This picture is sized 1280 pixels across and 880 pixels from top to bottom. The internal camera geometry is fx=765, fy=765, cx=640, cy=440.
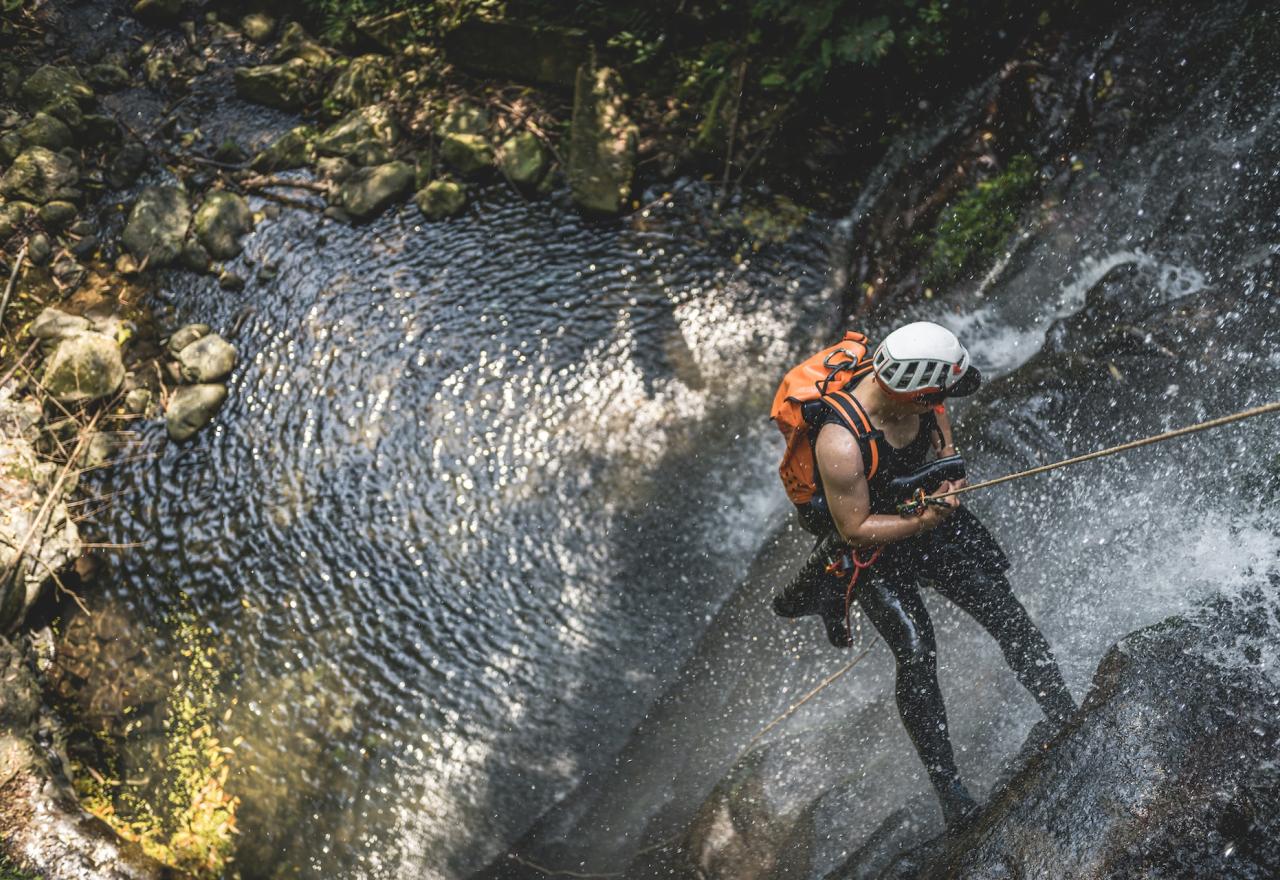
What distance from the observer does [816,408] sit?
3824 mm

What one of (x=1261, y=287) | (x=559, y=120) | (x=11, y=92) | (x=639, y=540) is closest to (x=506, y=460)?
(x=639, y=540)

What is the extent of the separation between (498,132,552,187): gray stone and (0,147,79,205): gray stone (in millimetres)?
4858

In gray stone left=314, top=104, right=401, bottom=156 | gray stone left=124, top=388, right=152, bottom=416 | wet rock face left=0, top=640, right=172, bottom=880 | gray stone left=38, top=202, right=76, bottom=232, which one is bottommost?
wet rock face left=0, top=640, right=172, bottom=880

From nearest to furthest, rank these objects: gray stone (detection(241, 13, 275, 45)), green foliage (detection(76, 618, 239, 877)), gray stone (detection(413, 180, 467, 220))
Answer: green foliage (detection(76, 618, 239, 877)) < gray stone (detection(413, 180, 467, 220)) < gray stone (detection(241, 13, 275, 45))

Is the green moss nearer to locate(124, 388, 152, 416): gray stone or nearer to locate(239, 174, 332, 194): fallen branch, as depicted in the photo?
locate(239, 174, 332, 194): fallen branch

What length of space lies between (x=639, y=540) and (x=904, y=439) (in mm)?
2788

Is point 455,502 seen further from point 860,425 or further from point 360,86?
point 360,86

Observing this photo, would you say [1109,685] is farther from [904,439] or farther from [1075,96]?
[1075,96]

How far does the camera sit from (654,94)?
841cm

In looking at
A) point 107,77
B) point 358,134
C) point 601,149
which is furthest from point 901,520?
point 107,77

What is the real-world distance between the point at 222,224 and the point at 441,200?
2.38m

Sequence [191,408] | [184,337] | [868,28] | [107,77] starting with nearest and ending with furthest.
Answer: [868,28]
[191,408]
[184,337]
[107,77]

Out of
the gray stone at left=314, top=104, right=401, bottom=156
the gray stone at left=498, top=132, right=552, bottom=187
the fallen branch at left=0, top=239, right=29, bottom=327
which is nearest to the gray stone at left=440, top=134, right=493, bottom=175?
the gray stone at left=498, top=132, right=552, bottom=187

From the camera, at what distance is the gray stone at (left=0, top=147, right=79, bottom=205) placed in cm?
831
